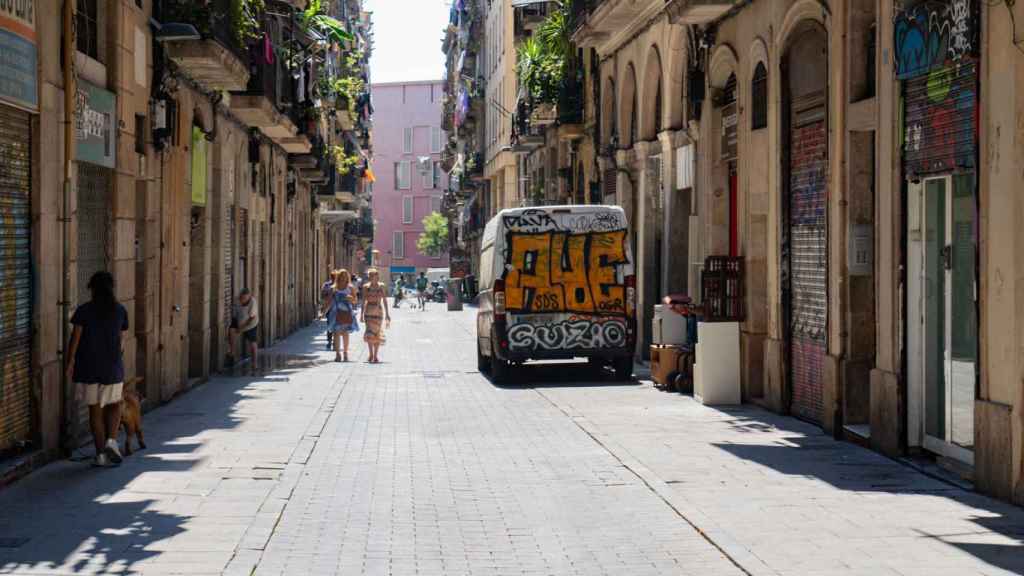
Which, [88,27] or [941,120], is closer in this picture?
[941,120]

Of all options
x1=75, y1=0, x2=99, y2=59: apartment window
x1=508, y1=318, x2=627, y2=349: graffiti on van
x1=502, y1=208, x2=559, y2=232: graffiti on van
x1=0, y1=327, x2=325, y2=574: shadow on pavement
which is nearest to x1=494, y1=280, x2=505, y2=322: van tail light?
x1=508, y1=318, x2=627, y2=349: graffiti on van

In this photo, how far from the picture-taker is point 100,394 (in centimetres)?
1205

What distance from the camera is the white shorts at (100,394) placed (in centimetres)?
1202

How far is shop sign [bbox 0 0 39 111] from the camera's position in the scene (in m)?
11.1

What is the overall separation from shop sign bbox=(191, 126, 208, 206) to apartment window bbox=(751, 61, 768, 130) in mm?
7847

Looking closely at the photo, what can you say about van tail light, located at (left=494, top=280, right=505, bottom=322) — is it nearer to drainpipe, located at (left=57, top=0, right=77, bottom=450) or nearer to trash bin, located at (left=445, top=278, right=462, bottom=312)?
drainpipe, located at (left=57, top=0, right=77, bottom=450)

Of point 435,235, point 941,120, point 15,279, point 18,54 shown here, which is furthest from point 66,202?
point 435,235

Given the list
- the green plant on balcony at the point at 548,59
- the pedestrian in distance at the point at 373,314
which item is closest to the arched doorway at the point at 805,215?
the pedestrian in distance at the point at 373,314

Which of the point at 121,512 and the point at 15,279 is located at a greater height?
the point at 15,279

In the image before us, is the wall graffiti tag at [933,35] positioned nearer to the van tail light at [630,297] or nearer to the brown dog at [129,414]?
the brown dog at [129,414]

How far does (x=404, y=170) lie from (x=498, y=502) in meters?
112

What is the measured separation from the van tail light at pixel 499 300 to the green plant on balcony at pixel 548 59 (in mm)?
12293

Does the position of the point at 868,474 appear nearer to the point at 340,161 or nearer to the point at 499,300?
the point at 499,300

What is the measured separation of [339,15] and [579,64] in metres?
30.6
